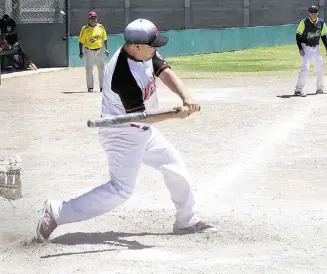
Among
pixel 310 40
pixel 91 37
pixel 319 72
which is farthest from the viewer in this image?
pixel 91 37

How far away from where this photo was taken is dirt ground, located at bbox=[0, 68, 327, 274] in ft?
22.5

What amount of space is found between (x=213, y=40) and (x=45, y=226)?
3045 centimetres

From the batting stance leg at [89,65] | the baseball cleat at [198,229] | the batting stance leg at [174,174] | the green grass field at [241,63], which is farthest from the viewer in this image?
the green grass field at [241,63]

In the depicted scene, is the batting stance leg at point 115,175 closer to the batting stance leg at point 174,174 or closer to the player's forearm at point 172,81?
the batting stance leg at point 174,174

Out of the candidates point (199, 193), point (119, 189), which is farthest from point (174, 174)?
point (199, 193)

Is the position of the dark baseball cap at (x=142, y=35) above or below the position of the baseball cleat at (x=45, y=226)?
above

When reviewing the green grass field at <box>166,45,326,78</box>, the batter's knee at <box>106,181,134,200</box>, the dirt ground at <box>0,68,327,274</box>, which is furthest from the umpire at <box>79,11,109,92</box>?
the batter's knee at <box>106,181,134,200</box>

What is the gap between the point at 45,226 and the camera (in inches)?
287

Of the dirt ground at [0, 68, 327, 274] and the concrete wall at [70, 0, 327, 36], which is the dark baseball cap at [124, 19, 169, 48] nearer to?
the dirt ground at [0, 68, 327, 274]

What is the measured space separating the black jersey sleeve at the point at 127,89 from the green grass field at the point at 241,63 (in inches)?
710

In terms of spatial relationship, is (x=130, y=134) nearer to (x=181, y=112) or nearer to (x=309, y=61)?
(x=181, y=112)

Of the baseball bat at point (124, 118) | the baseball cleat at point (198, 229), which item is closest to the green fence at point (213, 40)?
the baseball cleat at point (198, 229)

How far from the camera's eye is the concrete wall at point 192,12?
43719mm

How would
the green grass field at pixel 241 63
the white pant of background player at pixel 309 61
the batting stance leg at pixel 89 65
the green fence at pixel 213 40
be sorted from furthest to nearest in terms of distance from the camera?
the green fence at pixel 213 40 → the green grass field at pixel 241 63 → the batting stance leg at pixel 89 65 → the white pant of background player at pixel 309 61
